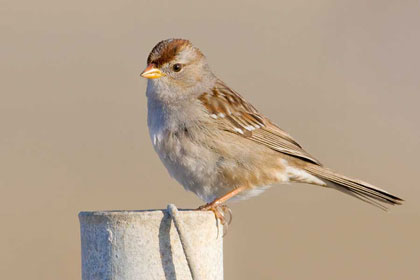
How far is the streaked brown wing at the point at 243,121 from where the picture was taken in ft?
17.4

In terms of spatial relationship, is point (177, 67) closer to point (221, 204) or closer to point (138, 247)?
point (221, 204)

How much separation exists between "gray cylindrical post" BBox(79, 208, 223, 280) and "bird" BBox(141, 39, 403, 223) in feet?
4.96

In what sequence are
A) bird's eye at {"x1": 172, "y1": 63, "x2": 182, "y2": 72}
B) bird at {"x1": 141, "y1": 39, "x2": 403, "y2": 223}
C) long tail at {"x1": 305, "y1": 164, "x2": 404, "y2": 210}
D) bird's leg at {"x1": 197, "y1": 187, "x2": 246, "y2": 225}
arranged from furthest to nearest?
bird's eye at {"x1": 172, "y1": 63, "x2": 182, "y2": 72} < long tail at {"x1": 305, "y1": 164, "x2": 404, "y2": 210} < bird at {"x1": 141, "y1": 39, "x2": 403, "y2": 223} < bird's leg at {"x1": 197, "y1": 187, "x2": 246, "y2": 225}

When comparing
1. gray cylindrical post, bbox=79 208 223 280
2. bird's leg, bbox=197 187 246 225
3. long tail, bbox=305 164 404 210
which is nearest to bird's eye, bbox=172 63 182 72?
bird's leg, bbox=197 187 246 225

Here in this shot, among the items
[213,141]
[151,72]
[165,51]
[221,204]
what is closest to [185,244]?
[221,204]

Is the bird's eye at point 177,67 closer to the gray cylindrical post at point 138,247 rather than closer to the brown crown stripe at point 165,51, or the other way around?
the brown crown stripe at point 165,51

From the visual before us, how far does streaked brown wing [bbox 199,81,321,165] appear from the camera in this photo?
529 cm

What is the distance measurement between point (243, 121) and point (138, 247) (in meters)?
2.42

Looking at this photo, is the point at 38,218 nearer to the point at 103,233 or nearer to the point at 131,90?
the point at 131,90

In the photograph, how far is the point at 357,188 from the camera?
535 centimetres

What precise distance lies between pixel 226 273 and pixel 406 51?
644cm

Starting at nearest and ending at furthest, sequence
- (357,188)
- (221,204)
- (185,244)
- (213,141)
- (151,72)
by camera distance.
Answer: (185,244) → (221,204) → (213,141) → (151,72) → (357,188)

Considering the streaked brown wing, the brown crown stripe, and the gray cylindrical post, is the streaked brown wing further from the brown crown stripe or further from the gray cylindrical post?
the gray cylindrical post

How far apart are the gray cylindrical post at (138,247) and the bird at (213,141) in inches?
59.5
